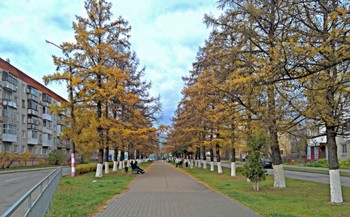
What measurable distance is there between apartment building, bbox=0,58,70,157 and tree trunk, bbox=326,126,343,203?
45890mm

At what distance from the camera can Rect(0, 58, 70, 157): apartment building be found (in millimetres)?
56875

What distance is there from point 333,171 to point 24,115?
62.0 m

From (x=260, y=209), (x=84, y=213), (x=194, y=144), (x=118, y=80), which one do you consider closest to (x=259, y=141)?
(x=260, y=209)

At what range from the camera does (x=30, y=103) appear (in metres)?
68.3

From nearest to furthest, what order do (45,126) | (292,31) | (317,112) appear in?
(292,31)
(317,112)
(45,126)

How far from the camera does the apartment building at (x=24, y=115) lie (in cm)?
5688

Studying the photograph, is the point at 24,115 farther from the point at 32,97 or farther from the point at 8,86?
the point at 8,86

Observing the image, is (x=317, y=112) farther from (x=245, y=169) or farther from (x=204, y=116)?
(x=204, y=116)

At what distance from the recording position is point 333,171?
12812mm

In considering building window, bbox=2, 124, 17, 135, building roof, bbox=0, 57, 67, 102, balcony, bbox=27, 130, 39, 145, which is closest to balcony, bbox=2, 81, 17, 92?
building roof, bbox=0, 57, 67, 102

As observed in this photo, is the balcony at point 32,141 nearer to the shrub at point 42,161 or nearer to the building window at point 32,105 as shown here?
the shrub at point 42,161

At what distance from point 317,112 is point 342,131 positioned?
6.32 ft

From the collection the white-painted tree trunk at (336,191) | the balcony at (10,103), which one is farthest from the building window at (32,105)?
the white-painted tree trunk at (336,191)

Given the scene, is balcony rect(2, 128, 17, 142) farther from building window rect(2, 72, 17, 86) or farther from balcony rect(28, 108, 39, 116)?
balcony rect(28, 108, 39, 116)
